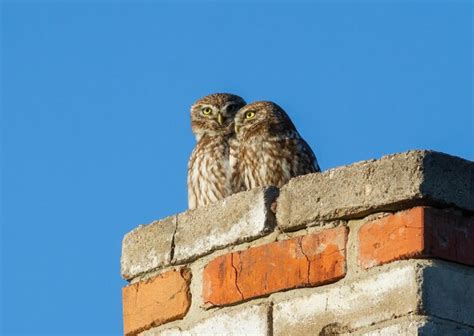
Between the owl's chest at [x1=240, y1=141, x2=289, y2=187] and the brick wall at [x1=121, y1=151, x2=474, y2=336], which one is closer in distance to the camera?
the brick wall at [x1=121, y1=151, x2=474, y2=336]

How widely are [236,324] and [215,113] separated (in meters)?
4.28

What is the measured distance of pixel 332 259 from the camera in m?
4.52

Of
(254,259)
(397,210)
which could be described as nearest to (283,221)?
(254,259)

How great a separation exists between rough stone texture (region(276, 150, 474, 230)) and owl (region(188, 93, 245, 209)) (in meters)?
2.60

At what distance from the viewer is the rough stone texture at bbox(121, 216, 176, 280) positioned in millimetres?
5199

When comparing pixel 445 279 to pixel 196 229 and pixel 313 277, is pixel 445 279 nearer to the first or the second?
pixel 313 277

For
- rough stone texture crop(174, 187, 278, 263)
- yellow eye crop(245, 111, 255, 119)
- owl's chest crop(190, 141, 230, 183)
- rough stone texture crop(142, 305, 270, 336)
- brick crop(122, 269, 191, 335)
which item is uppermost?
yellow eye crop(245, 111, 255, 119)

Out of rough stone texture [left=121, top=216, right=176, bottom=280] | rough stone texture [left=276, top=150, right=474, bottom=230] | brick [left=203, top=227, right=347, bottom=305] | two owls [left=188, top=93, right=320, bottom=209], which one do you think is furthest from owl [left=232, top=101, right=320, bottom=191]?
rough stone texture [left=276, top=150, right=474, bottom=230]

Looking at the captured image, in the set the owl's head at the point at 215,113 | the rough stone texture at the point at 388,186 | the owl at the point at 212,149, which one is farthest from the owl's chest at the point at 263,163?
the rough stone texture at the point at 388,186

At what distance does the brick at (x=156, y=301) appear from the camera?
5.02m

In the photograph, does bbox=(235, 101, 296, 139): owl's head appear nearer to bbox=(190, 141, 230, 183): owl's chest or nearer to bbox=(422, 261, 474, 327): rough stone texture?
bbox=(190, 141, 230, 183): owl's chest

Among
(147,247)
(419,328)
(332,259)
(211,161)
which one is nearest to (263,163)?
(211,161)

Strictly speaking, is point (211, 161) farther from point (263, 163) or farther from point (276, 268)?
point (276, 268)

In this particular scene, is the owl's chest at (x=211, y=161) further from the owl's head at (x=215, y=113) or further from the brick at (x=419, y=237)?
the brick at (x=419, y=237)
